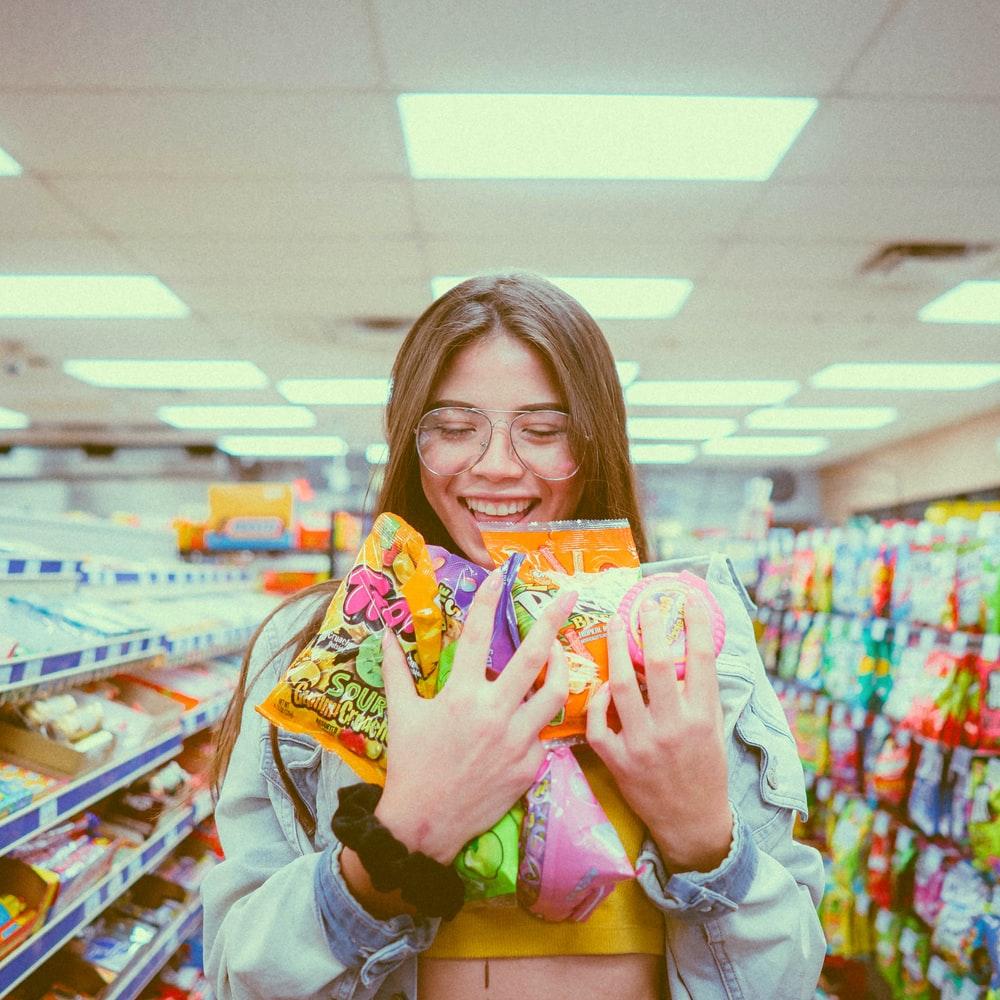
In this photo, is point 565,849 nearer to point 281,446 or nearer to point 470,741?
point 470,741

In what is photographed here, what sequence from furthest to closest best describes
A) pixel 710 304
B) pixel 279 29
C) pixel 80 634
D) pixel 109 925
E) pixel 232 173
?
pixel 710 304, pixel 232 173, pixel 279 29, pixel 109 925, pixel 80 634

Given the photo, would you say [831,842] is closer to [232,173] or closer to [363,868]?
[363,868]

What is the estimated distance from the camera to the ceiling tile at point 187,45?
2564 mm

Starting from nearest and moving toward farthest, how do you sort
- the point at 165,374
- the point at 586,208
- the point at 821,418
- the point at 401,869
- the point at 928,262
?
the point at 401,869, the point at 586,208, the point at 928,262, the point at 165,374, the point at 821,418

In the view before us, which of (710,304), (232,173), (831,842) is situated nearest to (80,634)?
(232,173)

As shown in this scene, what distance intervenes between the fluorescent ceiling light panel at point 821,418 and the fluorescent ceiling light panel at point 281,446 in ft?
17.7

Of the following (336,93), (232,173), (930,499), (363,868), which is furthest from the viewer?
(930,499)

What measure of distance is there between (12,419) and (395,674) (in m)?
10.7

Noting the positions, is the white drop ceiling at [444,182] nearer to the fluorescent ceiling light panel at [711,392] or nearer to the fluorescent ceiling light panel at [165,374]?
the fluorescent ceiling light panel at [165,374]

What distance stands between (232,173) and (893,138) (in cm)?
289

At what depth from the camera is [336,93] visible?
119 inches

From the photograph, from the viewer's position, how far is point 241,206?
3951 millimetres

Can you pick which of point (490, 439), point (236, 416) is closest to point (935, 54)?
point (490, 439)

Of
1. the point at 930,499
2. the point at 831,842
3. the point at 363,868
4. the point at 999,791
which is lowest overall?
the point at 831,842
